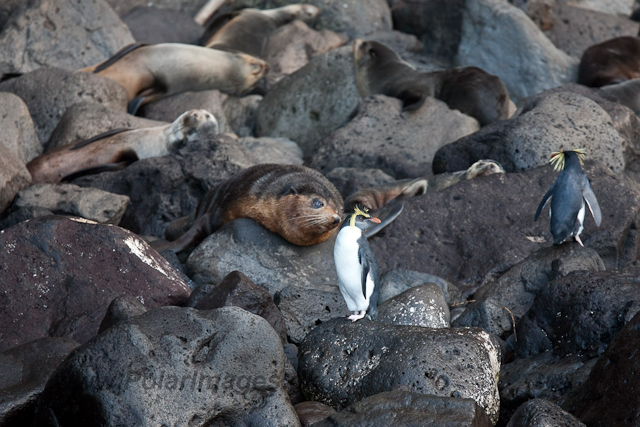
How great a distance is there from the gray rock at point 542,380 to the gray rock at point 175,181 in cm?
396

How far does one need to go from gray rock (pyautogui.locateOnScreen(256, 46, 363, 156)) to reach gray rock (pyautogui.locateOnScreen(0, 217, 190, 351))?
5.37 meters

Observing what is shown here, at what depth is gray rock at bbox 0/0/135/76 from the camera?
10789 mm

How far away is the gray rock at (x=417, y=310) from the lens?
202 inches

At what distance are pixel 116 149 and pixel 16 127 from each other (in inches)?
44.6

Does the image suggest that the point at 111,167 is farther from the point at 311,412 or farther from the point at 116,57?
the point at 311,412

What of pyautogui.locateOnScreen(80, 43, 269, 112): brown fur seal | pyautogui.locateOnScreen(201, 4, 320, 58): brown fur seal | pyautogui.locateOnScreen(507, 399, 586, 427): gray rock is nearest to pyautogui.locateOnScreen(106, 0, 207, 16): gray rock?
pyautogui.locateOnScreen(201, 4, 320, 58): brown fur seal

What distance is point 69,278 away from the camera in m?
5.17

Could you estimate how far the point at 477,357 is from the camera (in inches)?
166

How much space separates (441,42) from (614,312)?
9.74m

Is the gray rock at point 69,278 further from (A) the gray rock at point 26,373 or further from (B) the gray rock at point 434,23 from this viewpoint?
(B) the gray rock at point 434,23

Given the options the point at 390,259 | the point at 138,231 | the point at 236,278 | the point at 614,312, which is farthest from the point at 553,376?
the point at 138,231

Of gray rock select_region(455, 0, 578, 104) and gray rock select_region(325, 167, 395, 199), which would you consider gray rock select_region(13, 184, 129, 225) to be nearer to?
gray rock select_region(325, 167, 395, 199)

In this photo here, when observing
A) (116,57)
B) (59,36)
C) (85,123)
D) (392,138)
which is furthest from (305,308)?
(59,36)

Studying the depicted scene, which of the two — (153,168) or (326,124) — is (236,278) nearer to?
(153,168)
